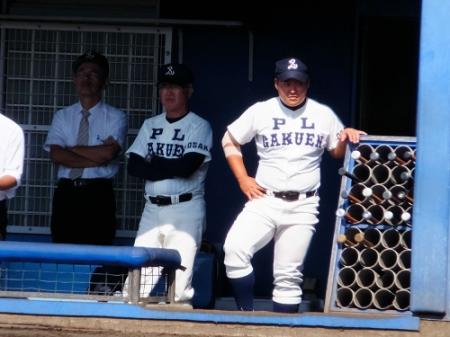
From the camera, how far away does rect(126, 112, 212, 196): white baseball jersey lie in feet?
26.2

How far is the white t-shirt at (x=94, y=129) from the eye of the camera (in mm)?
8586

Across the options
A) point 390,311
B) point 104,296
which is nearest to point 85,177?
point 104,296

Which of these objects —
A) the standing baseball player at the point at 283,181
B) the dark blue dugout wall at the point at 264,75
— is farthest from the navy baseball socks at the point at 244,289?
the dark blue dugout wall at the point at 264,75

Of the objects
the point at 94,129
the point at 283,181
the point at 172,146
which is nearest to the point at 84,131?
the point at 94,129

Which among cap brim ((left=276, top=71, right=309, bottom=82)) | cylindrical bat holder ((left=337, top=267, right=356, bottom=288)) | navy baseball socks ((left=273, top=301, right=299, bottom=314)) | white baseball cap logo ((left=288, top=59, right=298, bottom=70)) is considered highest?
white baseball cap logo ((left=288, top=59, right=298, bottom=70))

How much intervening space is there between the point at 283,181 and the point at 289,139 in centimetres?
24

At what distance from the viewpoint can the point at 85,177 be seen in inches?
337

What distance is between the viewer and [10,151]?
24.7 ft

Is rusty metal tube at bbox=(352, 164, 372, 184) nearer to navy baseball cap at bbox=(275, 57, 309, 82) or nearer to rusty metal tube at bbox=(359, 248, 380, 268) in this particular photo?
rusty metal tube at bbox=(359, 248, 380, 268)

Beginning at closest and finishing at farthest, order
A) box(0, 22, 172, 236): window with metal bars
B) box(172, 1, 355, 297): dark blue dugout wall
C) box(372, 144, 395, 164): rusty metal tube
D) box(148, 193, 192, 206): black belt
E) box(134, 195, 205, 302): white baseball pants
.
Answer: box(372, 144, 395, 164): rusty metal tube → box(134, 195, 205, 302): white baseball pants → box(148, 193, 192, 206): black belt → box(172, 1, 355, 297): dark blue dugout wall → box(0, 22, 172, 236): window with metal bars

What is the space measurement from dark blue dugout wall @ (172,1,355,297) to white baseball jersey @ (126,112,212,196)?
121 centimetres

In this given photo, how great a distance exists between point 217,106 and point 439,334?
10.1ft

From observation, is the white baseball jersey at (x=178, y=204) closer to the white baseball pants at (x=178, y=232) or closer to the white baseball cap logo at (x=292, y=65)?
the white baseball pants at (x=178, y=232)

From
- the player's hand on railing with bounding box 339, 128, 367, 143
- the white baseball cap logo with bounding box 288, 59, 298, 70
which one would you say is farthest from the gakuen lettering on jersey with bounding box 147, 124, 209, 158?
the player's hand on railing with bounding box 339, 128, 367, 143
